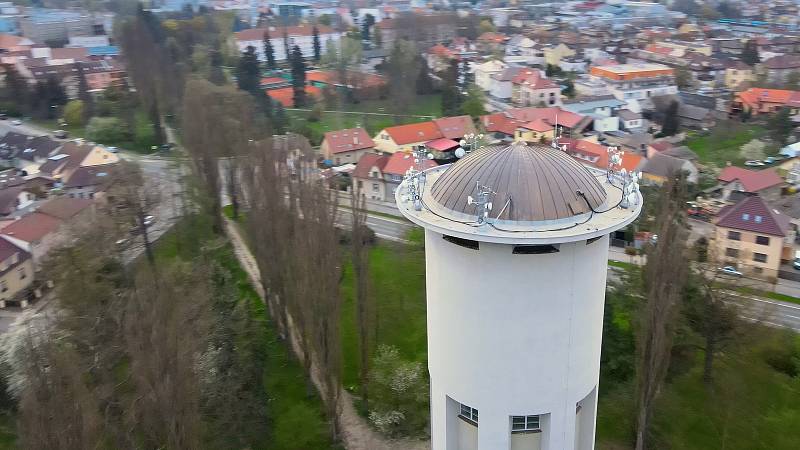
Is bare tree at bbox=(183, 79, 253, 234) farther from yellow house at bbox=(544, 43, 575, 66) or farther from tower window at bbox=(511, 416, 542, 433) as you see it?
yellow house at bbox=(544, 43, 575, 66)

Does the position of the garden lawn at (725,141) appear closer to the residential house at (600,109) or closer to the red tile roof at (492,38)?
the residential house at (600,109)

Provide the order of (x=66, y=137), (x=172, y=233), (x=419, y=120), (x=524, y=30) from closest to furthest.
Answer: (x=172, y=233) → (x=66, y=137) → (x=419, y=120) → (x=524, y=30)

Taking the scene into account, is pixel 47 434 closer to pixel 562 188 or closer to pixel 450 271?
pixel 450 271

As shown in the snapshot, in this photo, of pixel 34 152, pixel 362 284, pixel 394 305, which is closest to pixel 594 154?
pixel 394 305

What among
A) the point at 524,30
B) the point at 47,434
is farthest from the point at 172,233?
the point at 524,30

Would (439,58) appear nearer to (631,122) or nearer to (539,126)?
(631,122)

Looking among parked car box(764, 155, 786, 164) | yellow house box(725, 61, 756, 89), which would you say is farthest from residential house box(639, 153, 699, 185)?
yellow house box(725, 61, 756, 89)
